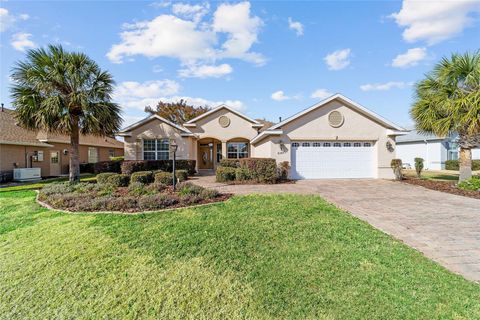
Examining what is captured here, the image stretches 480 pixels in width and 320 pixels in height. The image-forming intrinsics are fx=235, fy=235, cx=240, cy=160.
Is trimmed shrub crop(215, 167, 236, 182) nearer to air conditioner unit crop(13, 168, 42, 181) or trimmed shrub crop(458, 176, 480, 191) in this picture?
trimmed shrub crop(458, 176, 480, 191)

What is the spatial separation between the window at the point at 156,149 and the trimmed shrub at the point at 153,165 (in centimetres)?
169

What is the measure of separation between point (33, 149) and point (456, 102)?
27.4 metres

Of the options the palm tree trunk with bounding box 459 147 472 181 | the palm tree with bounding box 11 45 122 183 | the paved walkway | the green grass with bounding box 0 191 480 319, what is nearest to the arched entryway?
the palm tree with bounding box 11 45 122 183

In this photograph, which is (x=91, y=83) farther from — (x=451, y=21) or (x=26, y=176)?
(x=451, y=21)

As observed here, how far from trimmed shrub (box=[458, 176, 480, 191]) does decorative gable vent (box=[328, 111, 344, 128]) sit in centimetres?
664

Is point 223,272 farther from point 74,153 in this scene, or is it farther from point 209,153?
point 209,153

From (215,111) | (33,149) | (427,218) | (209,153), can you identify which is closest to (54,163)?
(33,149)

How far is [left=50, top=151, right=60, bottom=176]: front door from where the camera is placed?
20.2 meters

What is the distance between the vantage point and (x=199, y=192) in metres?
8.91

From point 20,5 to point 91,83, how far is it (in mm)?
4415

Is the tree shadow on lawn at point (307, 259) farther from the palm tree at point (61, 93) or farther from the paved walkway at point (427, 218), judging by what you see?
the palm tree at point (61, 93)

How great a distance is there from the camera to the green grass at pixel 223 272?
3.28 m

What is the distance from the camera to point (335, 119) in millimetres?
15039

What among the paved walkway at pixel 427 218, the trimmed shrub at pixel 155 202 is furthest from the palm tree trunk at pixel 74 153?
the paved walkway at pixel 427 218
